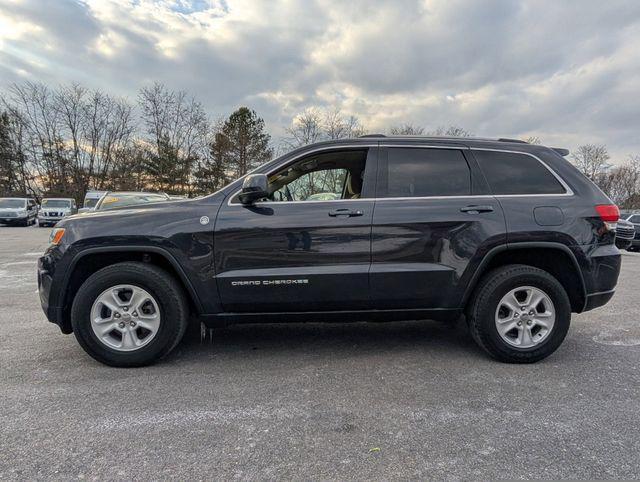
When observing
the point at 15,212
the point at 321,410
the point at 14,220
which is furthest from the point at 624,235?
the point at 14,220

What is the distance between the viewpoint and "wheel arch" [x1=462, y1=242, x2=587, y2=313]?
136 inches

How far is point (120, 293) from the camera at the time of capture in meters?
3.39

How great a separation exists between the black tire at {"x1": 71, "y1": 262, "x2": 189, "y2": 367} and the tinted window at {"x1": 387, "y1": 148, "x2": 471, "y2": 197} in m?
2.01

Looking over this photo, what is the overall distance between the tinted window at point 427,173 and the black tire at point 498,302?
808 mm

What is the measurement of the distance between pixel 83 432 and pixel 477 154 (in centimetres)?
362

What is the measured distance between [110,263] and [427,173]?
9.32 ft

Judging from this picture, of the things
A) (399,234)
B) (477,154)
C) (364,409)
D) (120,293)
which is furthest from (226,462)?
(477,154)

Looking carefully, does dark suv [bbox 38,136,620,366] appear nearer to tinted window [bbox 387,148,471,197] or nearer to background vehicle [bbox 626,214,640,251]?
tinted window [bbox 387,148,471,197]

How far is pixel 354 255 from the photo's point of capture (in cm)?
338

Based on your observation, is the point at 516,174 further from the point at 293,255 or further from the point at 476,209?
the point at 293,255

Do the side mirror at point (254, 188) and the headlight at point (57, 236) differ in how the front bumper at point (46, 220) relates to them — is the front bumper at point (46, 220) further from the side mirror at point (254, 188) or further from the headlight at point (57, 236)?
the side mirror at point (254, 188)

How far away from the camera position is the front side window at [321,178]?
141 inches

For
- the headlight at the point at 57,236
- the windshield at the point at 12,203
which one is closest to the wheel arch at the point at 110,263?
the headlight at the point at 57,236

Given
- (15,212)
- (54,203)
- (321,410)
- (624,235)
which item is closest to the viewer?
(321,410)
